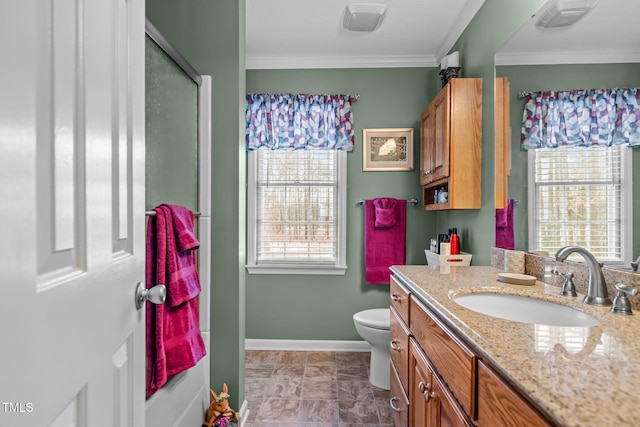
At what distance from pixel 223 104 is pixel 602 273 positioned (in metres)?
1.85

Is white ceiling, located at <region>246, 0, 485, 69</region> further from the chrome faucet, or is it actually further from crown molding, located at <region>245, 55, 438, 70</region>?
the chrome faucet

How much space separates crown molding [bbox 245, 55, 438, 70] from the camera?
3.04 metres

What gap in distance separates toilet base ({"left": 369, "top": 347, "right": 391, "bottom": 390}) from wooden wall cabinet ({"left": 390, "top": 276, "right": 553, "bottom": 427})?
0.50 m

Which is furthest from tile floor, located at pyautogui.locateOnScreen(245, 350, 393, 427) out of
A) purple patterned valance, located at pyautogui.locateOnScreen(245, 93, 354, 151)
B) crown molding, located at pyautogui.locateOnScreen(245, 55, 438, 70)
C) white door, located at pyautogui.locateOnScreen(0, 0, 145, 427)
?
crown molding, located at pyautogui.locateOnScreen(245, 55, 438, 70)

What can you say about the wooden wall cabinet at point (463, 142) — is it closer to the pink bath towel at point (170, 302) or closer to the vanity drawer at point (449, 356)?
the vanity drawer at point (449, 356)

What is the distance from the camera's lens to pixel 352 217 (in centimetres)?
312

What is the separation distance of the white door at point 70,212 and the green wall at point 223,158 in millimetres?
1030

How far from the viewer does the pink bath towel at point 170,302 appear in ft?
3.71

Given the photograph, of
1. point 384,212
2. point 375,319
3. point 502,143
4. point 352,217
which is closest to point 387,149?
point 384,212

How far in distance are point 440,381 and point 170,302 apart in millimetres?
979

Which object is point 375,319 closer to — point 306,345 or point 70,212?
point 306,345

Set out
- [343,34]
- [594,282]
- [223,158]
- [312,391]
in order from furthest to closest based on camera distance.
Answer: [343,34]
[312,391]
[223,158]
[594,282]

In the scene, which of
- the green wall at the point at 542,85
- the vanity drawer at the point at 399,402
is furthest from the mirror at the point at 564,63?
the vanity drawer at the point at 399,402

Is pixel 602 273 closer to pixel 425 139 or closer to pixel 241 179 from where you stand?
pixel 241 179
